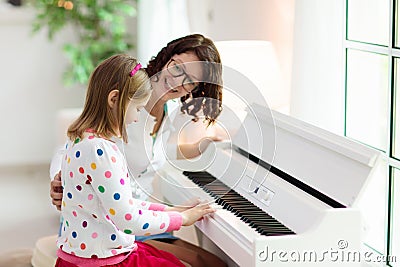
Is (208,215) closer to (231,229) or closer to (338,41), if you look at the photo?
(231,229)

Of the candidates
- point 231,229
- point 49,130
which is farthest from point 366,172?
point 49,130

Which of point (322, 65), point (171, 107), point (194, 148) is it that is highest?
point (322, 65)

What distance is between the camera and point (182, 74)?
2.48m

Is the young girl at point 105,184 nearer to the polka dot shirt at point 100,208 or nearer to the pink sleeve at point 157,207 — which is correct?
the polka dot shirt at point 100,208

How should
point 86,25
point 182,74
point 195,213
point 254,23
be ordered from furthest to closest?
point 86,25 → point 254,23 → point 182,74 → point 195,213

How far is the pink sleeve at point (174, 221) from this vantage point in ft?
7.49

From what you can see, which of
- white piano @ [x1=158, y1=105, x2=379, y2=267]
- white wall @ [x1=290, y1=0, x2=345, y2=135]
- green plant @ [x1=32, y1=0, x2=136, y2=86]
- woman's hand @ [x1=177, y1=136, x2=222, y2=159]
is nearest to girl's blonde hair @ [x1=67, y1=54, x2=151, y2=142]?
white piano @ [x1=158, y1=105, x2=379, y2=267]

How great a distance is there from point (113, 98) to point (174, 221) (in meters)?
0.39

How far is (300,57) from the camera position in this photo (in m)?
2.95

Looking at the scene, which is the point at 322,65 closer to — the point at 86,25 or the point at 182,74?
the point at 182,74

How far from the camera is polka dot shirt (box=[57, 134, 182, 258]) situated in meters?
2.14

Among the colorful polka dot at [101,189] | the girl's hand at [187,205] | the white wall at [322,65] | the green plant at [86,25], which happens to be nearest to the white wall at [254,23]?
the white wall at [322,65]

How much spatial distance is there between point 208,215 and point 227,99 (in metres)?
0.83

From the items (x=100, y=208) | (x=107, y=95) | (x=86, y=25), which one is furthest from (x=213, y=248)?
(x=86, y=25)
